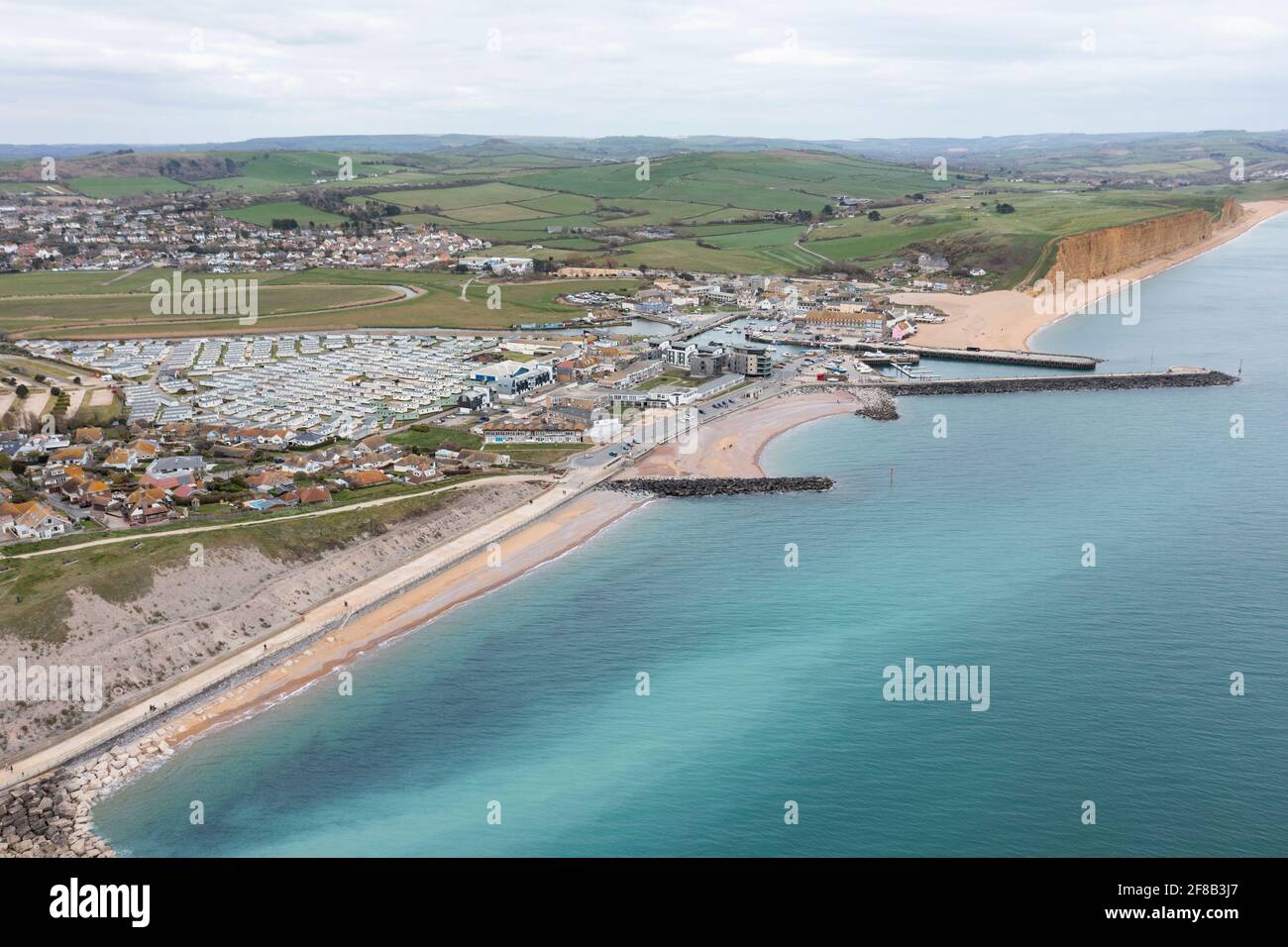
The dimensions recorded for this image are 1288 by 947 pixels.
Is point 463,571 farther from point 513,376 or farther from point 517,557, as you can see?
point 513,376

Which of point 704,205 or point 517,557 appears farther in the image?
point 704,205

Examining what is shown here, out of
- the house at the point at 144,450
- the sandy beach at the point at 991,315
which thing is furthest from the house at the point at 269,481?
the sandy beach at the point at 991,315

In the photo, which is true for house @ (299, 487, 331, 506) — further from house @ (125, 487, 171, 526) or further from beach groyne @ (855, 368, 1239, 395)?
beach groyne @ (855, 368, 1239, 395)

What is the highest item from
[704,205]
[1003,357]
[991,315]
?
[704,205]

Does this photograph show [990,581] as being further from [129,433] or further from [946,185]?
[946,185]

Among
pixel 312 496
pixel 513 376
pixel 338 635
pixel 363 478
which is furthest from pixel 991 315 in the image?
pixel 338 635

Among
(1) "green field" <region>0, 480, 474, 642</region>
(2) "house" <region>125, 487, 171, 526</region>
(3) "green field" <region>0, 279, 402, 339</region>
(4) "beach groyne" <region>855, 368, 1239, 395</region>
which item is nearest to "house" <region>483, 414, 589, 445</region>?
(1) "green field" <region>0, 480, 474, 642</region>
